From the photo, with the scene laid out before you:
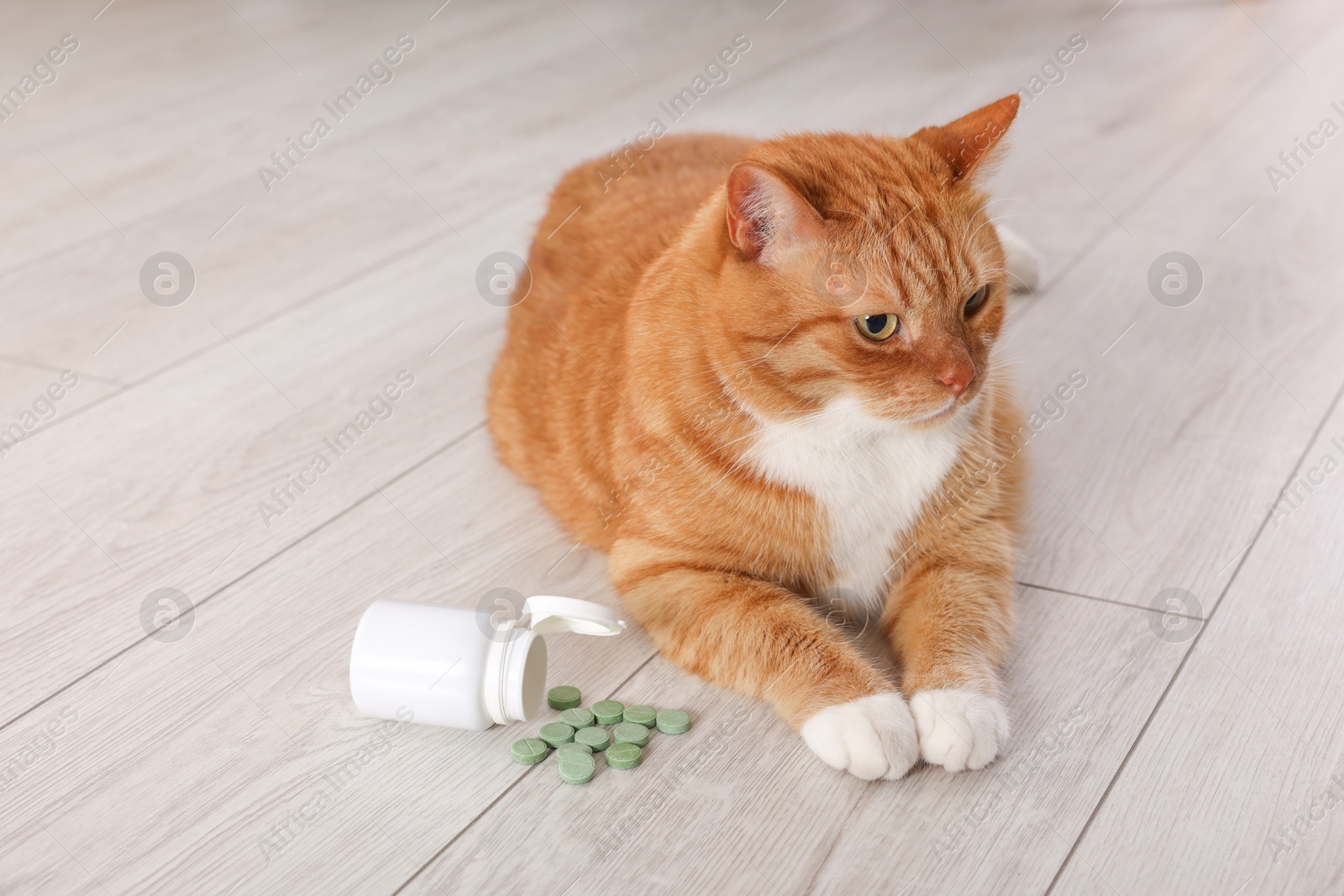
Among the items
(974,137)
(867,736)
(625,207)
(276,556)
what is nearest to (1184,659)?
(867,736)

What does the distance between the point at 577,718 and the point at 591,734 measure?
4 cm

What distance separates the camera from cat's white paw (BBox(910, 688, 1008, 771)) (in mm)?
1305

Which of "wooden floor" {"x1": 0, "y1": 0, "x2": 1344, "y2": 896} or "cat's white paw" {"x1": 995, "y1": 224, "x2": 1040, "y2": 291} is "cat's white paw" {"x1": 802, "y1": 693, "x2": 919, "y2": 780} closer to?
"wooden floor" {"x1": 0, "y1": 0, "x2": 1344, "y2": 896}

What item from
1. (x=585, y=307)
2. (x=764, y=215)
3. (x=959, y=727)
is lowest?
(x=959, y=727)

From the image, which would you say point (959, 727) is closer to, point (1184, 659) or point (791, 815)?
point (791, 815)

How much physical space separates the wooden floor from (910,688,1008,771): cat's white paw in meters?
0.03

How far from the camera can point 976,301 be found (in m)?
1.45

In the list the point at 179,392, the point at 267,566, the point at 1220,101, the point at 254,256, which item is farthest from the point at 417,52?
the point at 267,566

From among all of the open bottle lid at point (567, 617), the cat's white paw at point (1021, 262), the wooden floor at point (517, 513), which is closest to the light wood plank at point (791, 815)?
the wooden floor at point (517, 513)

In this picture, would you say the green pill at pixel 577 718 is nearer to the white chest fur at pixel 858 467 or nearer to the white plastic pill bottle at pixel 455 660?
the white plastic pill bottle at pixel 455 660

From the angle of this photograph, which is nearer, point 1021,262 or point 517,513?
point 517,513

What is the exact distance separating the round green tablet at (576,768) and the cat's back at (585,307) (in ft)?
1.44

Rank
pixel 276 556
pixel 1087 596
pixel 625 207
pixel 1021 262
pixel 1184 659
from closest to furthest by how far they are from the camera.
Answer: pixel 1184 659
pixel 1087 596
pixel 276 556
pixel 625 207
pixel 1021 262

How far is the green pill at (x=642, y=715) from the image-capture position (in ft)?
4.67
